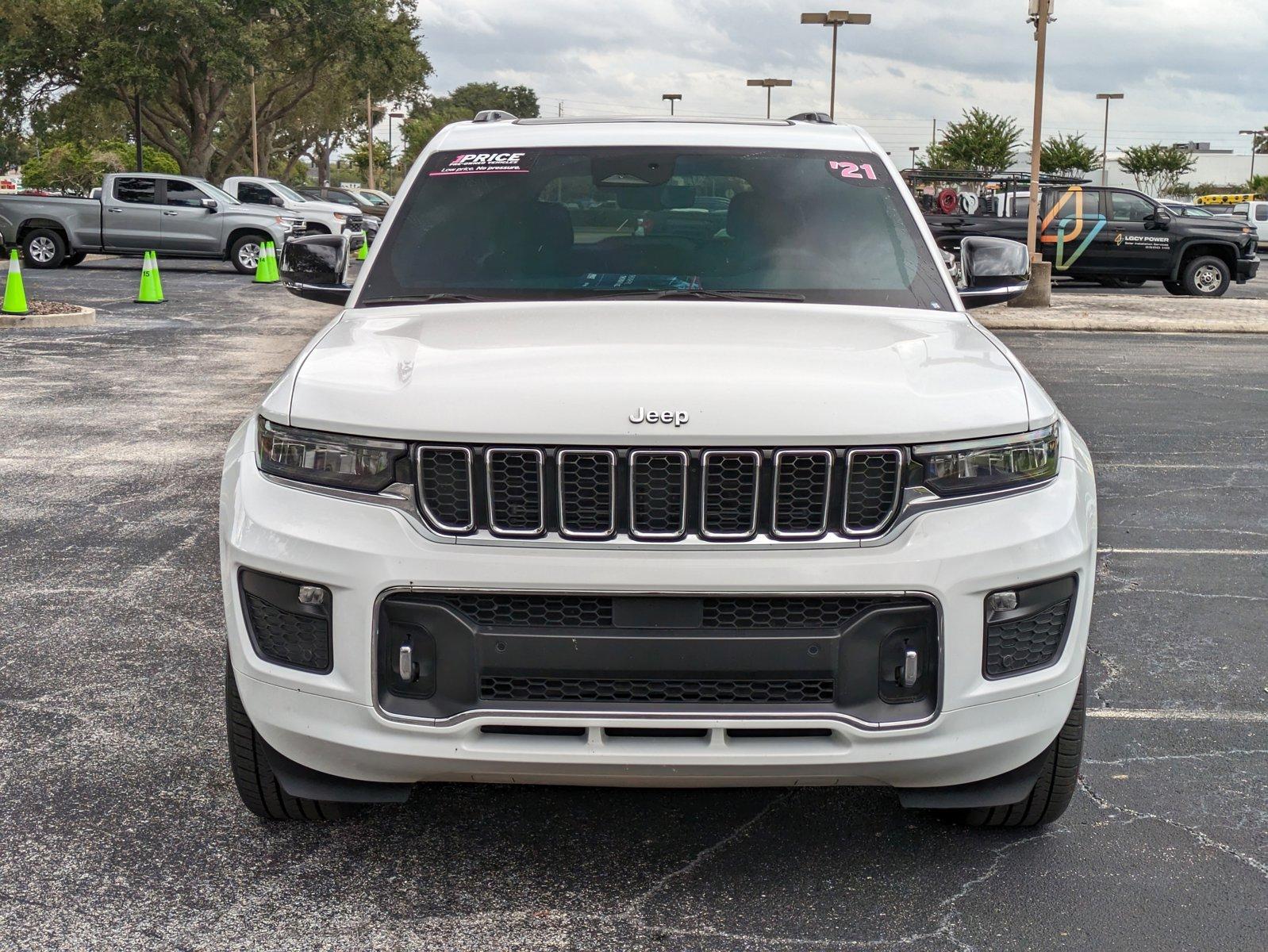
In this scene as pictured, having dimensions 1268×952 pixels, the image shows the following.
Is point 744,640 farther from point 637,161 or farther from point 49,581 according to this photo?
point 49,581

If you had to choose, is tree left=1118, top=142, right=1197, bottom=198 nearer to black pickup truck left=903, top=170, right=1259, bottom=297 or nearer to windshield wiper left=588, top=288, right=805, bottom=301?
black pickup truck left=903, top=170, right=1259, bottom=297

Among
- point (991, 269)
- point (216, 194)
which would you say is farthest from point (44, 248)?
point (991, 269)

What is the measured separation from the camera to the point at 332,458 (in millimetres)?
2996

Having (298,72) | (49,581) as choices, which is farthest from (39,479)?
(298,72)

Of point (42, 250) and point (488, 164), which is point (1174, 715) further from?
point (42, 250)

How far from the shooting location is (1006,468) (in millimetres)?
3016

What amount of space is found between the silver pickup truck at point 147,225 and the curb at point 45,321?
9204mm

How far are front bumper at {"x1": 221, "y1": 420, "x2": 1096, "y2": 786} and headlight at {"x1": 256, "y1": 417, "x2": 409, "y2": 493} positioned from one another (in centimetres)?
5

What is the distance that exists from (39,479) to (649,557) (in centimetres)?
599

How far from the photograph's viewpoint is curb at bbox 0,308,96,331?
1628cm

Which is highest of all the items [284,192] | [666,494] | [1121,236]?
[284,192]

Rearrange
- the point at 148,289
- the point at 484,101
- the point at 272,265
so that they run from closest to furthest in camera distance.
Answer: the point at 148,289
the point at 272,265
the point at 484,101

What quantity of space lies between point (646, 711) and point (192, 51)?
1614 inches

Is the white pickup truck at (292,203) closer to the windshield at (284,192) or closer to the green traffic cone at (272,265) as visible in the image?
the windshield at (284,192)
